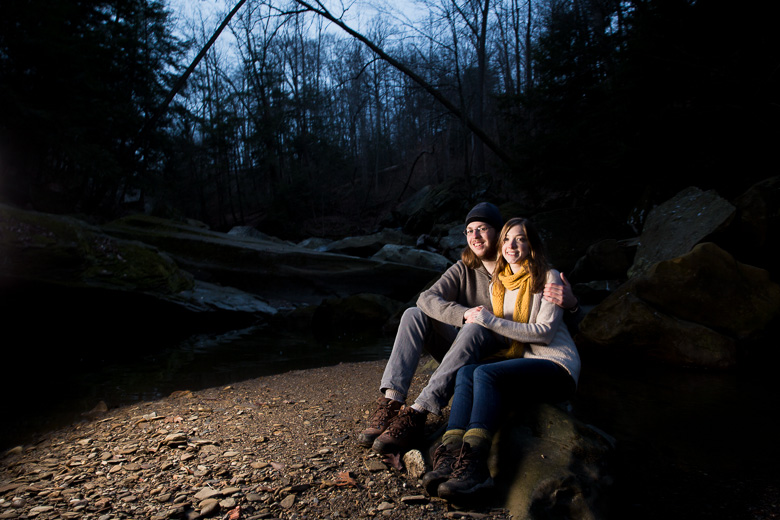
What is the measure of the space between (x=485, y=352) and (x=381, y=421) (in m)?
0.71

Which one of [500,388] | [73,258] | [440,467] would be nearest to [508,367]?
[500,388]

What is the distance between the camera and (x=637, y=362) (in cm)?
581

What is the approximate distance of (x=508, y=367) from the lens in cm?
270

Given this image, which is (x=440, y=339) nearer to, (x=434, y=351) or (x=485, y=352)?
(x=434, y=351)

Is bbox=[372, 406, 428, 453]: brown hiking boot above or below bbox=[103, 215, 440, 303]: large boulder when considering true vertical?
below

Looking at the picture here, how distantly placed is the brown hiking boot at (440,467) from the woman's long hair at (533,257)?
1.01 metres

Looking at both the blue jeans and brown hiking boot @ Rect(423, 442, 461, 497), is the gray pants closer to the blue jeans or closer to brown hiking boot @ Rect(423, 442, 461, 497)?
the blue jeans

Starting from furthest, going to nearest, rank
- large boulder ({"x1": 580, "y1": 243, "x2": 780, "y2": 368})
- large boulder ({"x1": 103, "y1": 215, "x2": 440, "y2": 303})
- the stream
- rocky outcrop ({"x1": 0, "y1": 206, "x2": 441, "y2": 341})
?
1. large boulder ({"x1": 103, "y1": 215, "x2": 440, "y2": 303})
2. rocky outcrop ({"x1": 0, "y1": 206, "x2": 441, "y2": 341})
3. large boulder ({"x1": 580, "y1": 243, "x2": 780, "y2": 368})
4. the stream

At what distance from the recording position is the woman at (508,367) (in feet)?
7.93

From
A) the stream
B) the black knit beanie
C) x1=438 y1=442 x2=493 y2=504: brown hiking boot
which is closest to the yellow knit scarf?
the black knit beanie

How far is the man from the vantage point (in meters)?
2.85

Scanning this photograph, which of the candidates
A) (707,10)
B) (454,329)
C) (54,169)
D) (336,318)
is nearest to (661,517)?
(454,329)

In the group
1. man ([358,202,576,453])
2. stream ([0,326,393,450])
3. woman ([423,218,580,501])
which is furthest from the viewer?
stream ([0,326,393,450])

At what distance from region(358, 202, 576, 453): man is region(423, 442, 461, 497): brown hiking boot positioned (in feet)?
1.07
